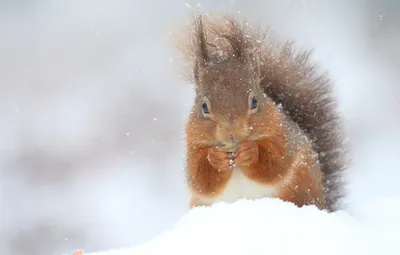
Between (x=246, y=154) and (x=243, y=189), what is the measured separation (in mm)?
124

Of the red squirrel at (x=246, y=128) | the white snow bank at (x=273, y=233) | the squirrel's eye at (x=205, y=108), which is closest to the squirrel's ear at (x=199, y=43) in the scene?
the red squirrel at (x=246, y=128)

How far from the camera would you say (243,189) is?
229cm

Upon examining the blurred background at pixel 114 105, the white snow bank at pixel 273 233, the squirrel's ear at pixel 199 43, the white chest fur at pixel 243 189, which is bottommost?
the white snow bank at pixel 273 233

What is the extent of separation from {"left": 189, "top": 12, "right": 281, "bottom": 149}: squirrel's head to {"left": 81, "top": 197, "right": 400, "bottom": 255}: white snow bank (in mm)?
914

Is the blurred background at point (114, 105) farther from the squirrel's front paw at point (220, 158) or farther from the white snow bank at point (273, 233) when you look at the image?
the white snow bank at point (273, 233)

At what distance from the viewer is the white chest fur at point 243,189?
7.46 feet

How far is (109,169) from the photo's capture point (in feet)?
20.2

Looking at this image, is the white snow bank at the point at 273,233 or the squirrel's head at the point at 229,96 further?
the squirrel's head at the point at 229,96

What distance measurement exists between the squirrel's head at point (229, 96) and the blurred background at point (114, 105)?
2.04 m

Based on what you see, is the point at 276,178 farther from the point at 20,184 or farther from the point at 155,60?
the point at 155,60

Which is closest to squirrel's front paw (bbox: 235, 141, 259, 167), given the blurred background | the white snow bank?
the white snow bank

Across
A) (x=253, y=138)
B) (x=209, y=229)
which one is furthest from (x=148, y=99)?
(x=209, y=229)

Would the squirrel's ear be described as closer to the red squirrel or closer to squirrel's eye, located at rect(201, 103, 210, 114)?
the red squirrel

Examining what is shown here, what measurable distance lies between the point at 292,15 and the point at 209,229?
19.2 feet
